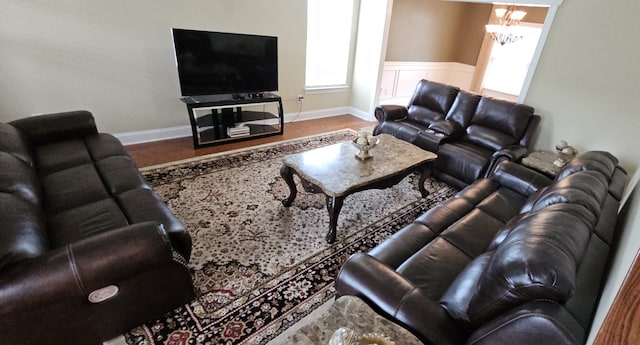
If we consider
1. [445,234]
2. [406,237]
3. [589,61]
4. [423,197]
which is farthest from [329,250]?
[589,61]

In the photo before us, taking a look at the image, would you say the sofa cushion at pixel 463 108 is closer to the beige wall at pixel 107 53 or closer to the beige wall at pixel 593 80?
the beige wall at pixel 593 80

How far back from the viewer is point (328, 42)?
499cm

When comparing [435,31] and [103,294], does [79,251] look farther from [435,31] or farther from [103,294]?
[435,31]

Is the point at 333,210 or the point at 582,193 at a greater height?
the point at 582,193

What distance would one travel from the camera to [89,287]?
48.4 inches

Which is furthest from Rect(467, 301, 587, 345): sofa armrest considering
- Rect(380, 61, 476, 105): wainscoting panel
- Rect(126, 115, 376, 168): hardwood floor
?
Rect(380, 61, 476, 105): wainscoting panel

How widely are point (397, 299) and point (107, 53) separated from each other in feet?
12.2

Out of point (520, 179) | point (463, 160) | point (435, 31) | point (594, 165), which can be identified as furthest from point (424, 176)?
point (435, 31)

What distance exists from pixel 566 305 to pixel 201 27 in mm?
4125

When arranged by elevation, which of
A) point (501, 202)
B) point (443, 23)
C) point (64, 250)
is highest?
point (443, 23)

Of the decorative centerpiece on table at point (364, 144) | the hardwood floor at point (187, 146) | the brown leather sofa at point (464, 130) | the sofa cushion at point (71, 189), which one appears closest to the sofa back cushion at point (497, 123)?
the brown leather sofa at point (464, 130)

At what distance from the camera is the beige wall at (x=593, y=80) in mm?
2686

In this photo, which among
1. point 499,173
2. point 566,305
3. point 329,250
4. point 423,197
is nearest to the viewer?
point 566,305

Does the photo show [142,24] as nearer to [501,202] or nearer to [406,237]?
[406,237]
